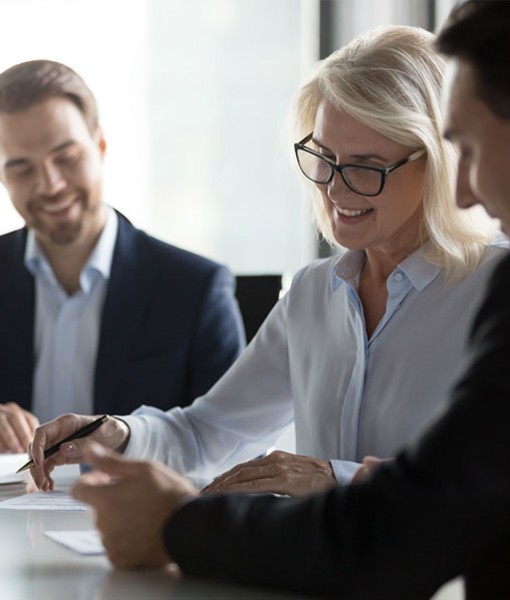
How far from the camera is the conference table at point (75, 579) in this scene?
1.23 m

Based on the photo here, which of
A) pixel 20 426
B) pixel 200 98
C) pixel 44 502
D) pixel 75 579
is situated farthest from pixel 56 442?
pixel 200 98

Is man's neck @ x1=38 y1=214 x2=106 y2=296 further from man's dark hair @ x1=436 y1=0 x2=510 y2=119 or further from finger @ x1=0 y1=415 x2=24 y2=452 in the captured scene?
man's dark hair @ x1=436 y1=0 x2=510 y2=119

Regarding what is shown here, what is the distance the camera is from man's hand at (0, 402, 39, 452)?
246 cm

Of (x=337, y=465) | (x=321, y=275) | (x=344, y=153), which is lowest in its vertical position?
(x=337, y=465)

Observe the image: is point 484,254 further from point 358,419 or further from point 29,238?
point 29,238

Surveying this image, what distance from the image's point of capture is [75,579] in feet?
4.38

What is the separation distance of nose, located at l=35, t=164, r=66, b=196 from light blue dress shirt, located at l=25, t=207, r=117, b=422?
0.19 metres

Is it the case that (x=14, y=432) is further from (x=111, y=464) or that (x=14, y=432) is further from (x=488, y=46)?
(x=488, y=46)

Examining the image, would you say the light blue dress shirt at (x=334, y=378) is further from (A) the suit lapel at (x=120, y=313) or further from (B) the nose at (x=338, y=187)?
(A) the suit lapel at (x=120, y=313)

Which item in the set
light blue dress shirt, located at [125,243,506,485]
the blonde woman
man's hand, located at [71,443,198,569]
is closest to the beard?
light blue dress shirt, located at [125,243,506,485]

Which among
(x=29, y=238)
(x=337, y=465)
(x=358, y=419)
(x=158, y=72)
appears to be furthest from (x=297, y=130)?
(x=158, y=72)

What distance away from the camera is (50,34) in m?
4.50

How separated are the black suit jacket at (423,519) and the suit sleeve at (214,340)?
1.81 metres

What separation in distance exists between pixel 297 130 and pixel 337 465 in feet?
2.57
